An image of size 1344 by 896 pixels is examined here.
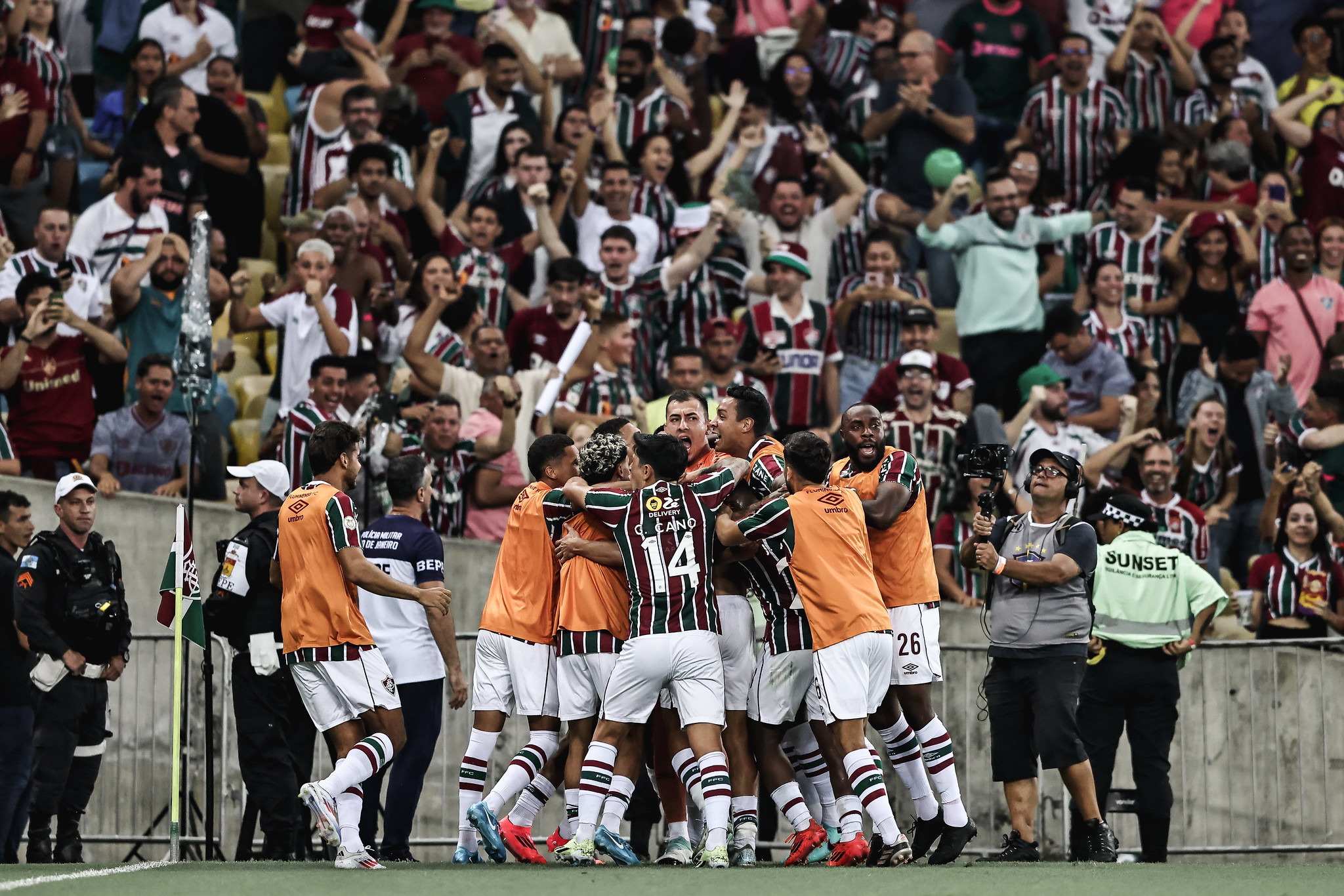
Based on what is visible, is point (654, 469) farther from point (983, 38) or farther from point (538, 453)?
point (983, 38)

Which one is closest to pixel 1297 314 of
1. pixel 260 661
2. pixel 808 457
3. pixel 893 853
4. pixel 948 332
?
pixel 948 332

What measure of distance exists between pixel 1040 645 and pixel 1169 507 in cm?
409

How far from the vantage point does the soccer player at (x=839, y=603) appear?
8898 mm

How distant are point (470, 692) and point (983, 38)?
895 cm

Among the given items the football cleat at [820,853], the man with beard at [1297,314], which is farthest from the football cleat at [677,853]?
the man with beard at [1297,314]

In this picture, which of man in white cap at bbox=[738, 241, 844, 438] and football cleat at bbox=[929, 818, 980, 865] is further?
man in white cap at bbox=[738, 241, 844, 438]

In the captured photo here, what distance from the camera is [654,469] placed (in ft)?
30.1

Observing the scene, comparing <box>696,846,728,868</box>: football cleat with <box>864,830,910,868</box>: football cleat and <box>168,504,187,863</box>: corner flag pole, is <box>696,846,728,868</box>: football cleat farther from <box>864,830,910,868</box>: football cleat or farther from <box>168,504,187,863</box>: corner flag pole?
<box>168,504,187,863</box>: corner flag pole

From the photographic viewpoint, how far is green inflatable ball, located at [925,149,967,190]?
1639 centimetres

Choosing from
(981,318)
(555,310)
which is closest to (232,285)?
(555,310)

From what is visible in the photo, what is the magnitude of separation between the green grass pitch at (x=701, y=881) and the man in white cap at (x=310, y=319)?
5.46m

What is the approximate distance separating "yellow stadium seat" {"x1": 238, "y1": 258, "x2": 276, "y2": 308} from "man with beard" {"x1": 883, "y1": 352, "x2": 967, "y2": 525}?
5591 millimetres

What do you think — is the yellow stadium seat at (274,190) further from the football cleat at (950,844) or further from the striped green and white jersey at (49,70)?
the football cleat at (950,844)

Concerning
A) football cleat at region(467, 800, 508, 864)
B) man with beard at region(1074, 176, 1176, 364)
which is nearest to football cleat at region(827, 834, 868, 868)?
football cleat at region(467, 800, 508, 864)
